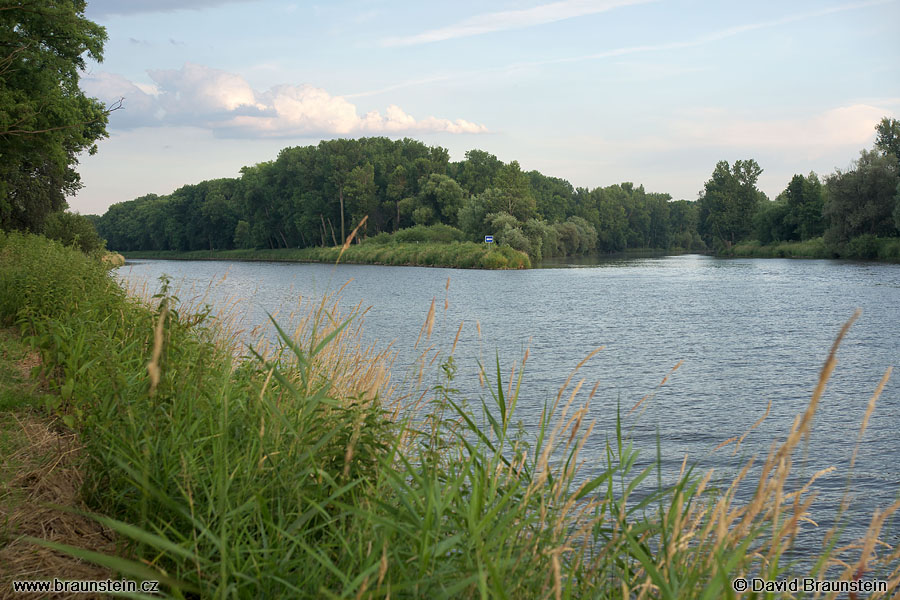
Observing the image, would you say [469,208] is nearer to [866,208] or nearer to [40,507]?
[866,208]

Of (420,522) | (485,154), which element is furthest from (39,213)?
(485,154)

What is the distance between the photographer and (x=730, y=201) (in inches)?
3883

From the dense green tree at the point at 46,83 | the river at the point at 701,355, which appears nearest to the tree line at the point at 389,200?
the dense green tree at the point at 46,83

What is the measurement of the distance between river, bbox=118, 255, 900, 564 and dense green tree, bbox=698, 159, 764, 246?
64964 millimetres

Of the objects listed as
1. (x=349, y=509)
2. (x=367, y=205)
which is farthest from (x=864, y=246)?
(x=349, y=509)

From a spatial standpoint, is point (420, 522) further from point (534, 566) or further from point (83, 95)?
point (83, 95)

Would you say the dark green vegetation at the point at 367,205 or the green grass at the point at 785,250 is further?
the dark green vegetation at the point at 367,205

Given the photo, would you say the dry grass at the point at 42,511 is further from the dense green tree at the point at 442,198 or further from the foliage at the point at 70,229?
the dense green tree at the point at 442,198

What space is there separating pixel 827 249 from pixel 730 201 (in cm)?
3322

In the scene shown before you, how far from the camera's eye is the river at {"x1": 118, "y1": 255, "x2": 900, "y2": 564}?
928 cm

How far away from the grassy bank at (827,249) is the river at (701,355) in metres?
26.8

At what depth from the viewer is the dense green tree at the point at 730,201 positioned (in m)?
97.9

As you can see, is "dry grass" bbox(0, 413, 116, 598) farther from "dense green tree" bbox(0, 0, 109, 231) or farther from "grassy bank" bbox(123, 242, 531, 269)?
"grassy bank" bbox(123, 242, 531, 269)

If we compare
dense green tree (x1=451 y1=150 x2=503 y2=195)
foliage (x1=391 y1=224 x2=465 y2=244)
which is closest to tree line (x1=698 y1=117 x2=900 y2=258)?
dense green tree (x1=451 y1=150 x2=503 y2=195)
